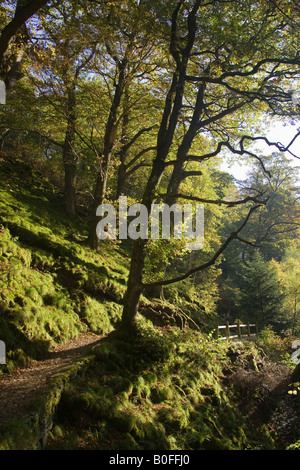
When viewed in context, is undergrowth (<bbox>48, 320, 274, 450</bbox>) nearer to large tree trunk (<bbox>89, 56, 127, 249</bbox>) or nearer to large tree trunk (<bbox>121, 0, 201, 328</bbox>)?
large tree trunk (<bbox>121, 0, 201, 328</bbox>)

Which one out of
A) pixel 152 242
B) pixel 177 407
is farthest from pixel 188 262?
pixel 177 407

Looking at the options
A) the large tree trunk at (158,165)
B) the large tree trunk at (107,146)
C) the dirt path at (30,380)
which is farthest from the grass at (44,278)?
the large tree trunk at (158,165)

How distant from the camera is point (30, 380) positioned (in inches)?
181

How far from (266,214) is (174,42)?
28.6 metres

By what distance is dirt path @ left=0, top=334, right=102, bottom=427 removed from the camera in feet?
12.1

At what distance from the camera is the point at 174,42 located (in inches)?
305

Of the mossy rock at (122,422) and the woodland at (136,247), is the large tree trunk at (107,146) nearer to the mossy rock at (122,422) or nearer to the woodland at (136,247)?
the woodland at (136,247)

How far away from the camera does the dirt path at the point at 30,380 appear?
Result: 368 centimetres

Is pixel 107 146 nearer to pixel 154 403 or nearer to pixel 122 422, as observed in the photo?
pixel 154 403

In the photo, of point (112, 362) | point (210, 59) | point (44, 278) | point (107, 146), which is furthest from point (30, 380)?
point (210, 59)

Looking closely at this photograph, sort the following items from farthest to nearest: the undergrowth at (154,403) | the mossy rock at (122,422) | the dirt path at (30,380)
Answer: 1. the mossy rock at (122,422)
2. the undergrowth at (154,403)
3. the dirt path at (30,380)

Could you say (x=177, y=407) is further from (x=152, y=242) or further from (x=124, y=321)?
(x=152, y=242)
